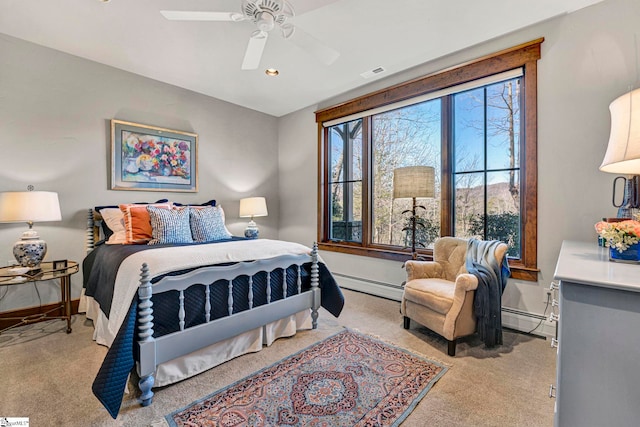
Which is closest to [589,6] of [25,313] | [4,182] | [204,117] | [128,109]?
[204,117]

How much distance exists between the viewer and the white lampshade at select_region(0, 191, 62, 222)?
2344 millimetres

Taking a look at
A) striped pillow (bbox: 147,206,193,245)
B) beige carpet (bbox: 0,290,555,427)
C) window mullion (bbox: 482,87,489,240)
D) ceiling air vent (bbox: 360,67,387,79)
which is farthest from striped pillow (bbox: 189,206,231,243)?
window mullion (bbox: 482,87,489,240)

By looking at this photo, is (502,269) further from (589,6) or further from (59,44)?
(59,44)

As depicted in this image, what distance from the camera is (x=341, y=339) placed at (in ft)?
7.86

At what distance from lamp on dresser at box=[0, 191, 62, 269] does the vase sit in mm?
3821

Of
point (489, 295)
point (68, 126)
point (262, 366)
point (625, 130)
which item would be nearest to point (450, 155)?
point (489, 295)

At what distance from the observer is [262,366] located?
6.56ft

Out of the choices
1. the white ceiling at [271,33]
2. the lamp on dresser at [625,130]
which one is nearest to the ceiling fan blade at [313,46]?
the white ceiling at [271,33]

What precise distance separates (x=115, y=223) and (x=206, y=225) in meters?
0.87

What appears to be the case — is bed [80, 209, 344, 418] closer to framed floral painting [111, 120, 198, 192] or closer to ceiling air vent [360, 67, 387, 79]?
framed floral painting [111, 120, 198, 192]

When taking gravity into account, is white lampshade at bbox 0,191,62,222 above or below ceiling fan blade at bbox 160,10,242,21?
below

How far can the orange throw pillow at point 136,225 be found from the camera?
106 inches

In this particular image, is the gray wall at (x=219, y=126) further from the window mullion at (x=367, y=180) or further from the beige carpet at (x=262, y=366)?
the beige carpet at (x=262, y=366)

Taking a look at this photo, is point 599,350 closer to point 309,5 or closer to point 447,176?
point 447,176
